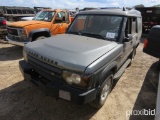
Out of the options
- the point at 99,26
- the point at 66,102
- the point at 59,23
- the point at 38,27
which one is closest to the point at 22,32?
the point at 38,27

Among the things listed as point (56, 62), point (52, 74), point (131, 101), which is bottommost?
point (131, 101)

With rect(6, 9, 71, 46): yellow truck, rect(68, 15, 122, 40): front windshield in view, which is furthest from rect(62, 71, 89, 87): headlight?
rect(6, 9, 71, 46): yellow truck

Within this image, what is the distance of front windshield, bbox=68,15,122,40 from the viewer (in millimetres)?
3660

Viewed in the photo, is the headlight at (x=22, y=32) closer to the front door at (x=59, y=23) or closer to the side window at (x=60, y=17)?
the front door at (x=59, y=23)

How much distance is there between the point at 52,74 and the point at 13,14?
14.3 m

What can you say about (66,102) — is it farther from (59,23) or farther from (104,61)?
(59,23)

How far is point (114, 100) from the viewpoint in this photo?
3.75m

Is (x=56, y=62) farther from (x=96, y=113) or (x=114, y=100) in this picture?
(x=114, y=100)

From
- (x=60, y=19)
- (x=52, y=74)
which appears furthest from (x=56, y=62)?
(x=60, y=19)

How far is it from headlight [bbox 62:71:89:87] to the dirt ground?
0.94m

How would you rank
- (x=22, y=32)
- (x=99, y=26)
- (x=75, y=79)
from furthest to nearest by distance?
(x=22, y=32)
(x=99, y=26)
(x=75, y=79)

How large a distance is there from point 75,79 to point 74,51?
0.57 meters

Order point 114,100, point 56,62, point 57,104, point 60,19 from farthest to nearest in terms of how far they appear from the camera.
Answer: point 60,19
point 114,100
point 57,104
point 56,62

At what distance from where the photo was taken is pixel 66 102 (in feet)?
11.6
